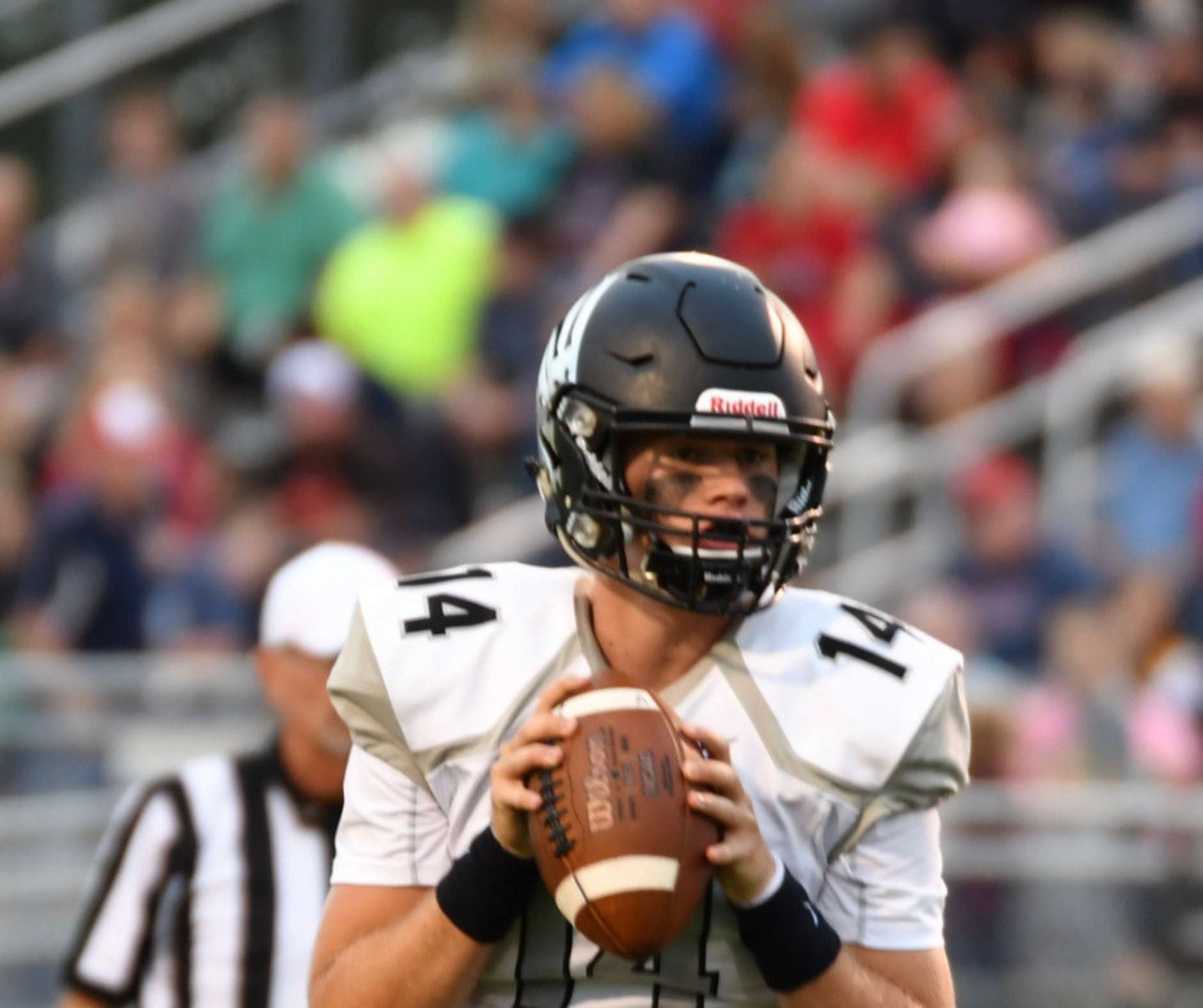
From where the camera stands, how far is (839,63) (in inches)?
368

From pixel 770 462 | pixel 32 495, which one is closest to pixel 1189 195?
pixel 32 495

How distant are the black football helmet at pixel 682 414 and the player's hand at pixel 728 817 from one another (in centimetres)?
21

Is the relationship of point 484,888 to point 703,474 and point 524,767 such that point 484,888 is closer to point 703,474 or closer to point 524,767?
point 524,767

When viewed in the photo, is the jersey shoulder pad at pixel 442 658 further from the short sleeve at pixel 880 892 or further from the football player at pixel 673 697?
the short sleeve at pixel 880 892

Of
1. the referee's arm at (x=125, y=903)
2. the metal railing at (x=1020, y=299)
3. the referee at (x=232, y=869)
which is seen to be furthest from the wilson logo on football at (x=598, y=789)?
the metal railing at (x=1020, y=299)

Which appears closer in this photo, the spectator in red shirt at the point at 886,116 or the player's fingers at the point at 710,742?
the player's fingers at the point at 710,742

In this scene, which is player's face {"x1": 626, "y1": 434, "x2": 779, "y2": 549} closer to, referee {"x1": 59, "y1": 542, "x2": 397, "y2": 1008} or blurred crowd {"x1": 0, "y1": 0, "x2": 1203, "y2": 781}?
referee {"x1": 59, "y1": 542, "x2": 397, "y2": 1008}

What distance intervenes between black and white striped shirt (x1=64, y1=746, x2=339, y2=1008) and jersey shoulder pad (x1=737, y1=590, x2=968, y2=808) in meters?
1.45

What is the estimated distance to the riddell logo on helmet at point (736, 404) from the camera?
9.09 ft

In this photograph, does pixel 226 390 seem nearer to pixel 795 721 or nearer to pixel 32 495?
pixel 32 495

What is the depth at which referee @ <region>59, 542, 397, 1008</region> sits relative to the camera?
4.02 m

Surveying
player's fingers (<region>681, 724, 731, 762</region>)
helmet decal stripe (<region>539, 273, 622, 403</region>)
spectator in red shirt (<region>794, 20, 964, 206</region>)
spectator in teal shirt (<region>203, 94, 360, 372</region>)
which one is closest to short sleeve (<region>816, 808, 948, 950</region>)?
player's fingers (<region>681, 724, 731, 762</region>)

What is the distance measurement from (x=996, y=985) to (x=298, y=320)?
13.7 feet

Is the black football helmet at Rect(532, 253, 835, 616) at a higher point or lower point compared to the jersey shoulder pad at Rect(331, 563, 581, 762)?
higher
